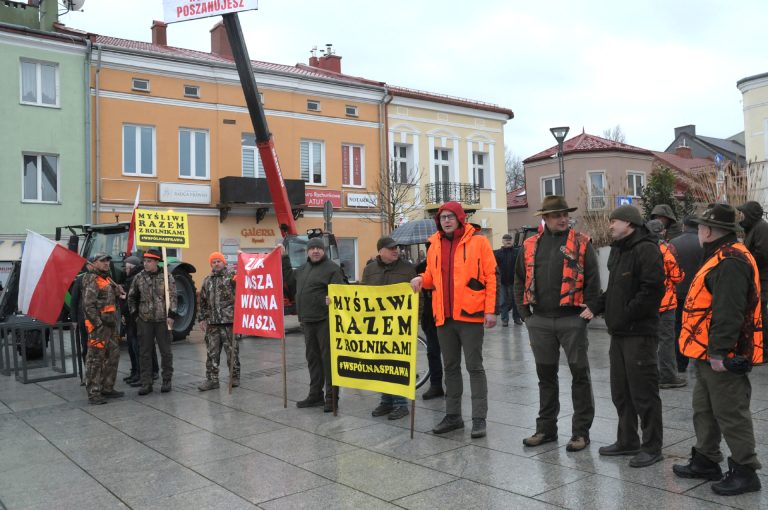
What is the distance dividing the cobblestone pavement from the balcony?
844 inches

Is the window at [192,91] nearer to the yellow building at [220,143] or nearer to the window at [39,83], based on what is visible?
the yellow building at [220,143]

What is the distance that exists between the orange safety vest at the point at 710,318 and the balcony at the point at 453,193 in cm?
2475

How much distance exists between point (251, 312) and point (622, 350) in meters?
4.75

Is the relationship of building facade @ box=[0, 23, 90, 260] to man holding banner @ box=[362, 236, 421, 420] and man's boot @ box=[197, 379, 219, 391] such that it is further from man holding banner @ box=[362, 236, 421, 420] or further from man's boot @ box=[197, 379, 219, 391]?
man holding banner @ box=[362, 236, 421, 420]

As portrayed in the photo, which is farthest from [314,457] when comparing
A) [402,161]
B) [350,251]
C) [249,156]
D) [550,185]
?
[550,185]

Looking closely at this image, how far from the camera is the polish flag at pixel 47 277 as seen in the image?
9023 mm

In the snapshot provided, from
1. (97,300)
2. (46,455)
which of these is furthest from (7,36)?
(46,455)

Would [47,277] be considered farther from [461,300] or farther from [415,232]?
[415,232]

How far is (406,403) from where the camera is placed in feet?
23.7

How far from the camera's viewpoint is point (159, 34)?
2808 cm

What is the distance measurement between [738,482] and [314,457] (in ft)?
10.1

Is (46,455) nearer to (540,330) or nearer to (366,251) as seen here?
(540,330)

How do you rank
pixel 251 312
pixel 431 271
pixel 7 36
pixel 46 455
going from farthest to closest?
1. pixel 7 36
2. pixel 251 312
3. pixel 431 271
4. pixel 46 455

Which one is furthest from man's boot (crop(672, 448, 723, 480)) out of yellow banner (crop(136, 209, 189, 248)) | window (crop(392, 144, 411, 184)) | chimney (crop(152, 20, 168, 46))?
chimney (crop(152, 20, 168, 46))
